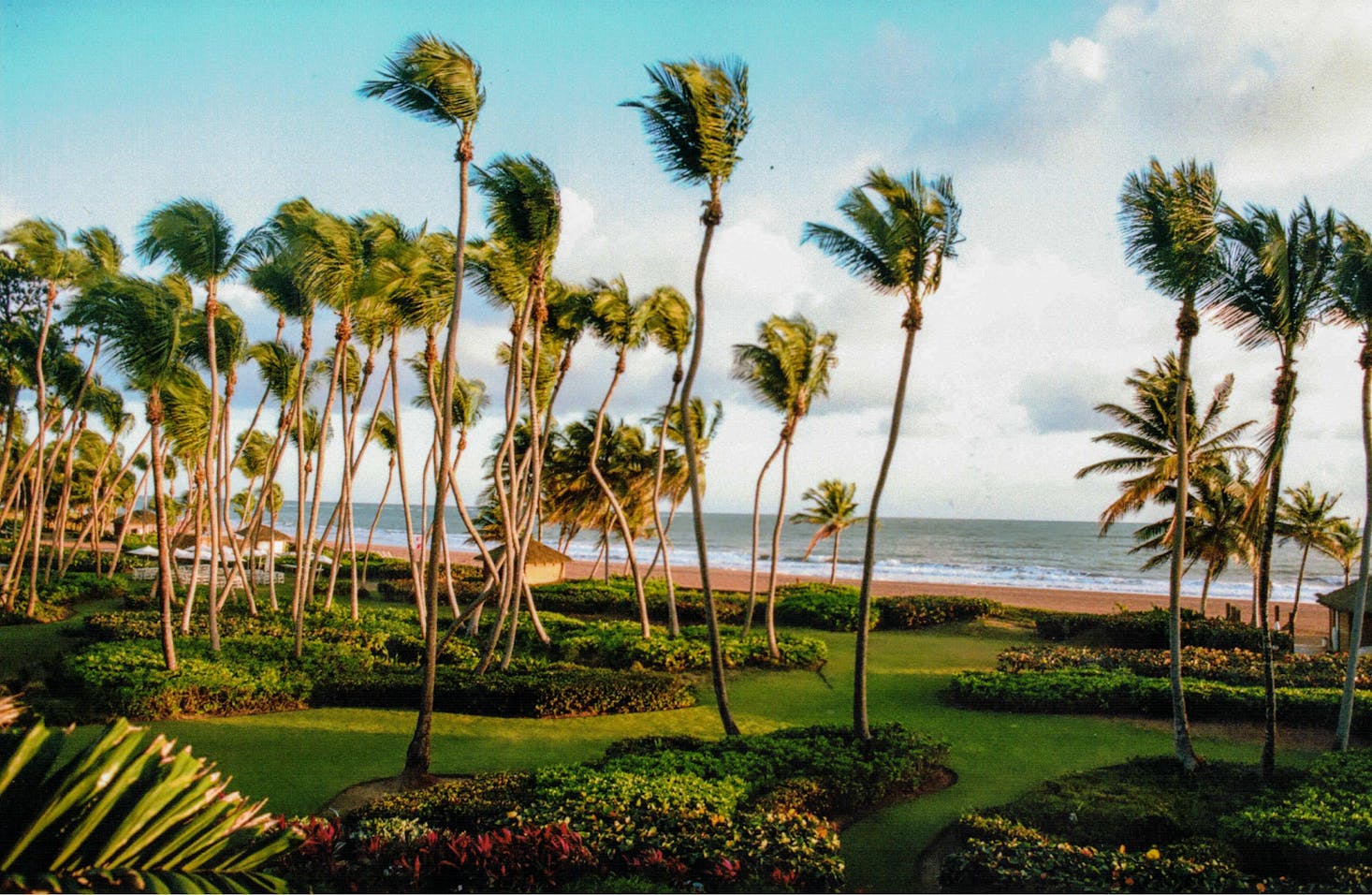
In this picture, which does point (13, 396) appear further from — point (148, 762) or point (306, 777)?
point (148, 762)

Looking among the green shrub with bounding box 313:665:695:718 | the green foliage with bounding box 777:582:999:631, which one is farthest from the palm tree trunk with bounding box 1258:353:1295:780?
the green foliage with bounding box 777:582:999:631

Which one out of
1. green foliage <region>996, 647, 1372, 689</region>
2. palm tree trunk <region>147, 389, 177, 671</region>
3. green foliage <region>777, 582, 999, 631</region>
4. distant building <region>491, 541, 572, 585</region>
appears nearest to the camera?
palm tree trunk <region>147, 389, 177, 671</region>

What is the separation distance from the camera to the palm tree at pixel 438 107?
945 cm

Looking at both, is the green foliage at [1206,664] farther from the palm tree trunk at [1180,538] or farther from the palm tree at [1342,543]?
the palm tree at [1342,543]

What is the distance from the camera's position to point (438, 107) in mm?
10258

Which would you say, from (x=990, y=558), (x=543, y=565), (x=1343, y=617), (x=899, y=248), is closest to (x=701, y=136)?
(x=899, y=248)

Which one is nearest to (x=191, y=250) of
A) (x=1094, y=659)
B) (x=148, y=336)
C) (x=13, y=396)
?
(x=148, y=336)

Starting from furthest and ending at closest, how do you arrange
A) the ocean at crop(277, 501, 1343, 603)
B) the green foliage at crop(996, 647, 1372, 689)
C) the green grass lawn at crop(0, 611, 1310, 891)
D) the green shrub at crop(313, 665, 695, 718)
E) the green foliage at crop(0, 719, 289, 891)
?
the ocean at crop(277, 501, 1343, 603), the green foliage at crop(996, 647, 1372, 689), the green shrub at crop(313, 665, 695, 718), the green grass lawn at crop(0, 611, 1310, 891), the green foliage at crop(0, 719, 289, 891)

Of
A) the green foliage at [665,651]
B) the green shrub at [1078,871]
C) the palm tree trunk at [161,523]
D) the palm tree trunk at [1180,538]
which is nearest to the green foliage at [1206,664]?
the green foliage at [665,651]

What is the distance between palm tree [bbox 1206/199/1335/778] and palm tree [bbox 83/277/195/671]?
47.5ft

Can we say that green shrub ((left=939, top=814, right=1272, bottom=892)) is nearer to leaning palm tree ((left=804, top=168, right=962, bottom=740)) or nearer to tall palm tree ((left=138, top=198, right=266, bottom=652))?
leaning palm tree ((left=804, top=168, right=962, bottom=740))

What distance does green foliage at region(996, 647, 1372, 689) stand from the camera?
1551 cm

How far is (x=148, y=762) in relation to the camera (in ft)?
10.8

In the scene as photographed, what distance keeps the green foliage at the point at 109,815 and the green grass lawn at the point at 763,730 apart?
5.63 meters
